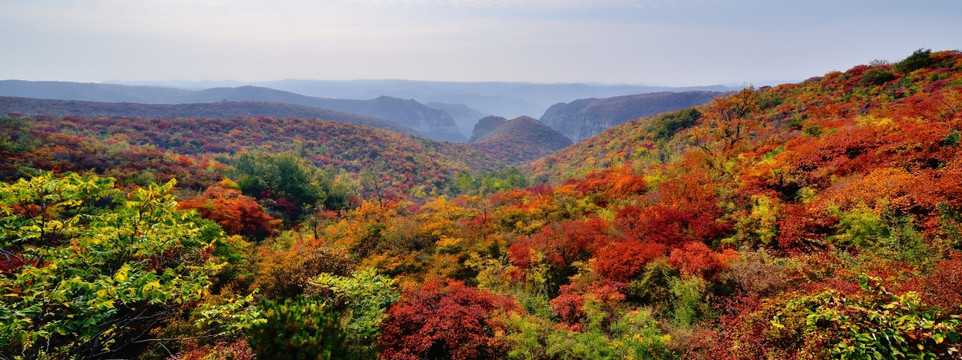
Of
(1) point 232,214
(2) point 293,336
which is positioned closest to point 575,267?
(2) point 293,336

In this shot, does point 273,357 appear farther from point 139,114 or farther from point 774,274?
point 139,114

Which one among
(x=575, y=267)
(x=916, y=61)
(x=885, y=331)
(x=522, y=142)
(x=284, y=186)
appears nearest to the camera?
(x=885, y=331)

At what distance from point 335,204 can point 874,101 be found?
173 feet

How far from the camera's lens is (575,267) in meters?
15.6

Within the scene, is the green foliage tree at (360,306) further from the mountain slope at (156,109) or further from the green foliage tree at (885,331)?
the mountain slope at (156,109)

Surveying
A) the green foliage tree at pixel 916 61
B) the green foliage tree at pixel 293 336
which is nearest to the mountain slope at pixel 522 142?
the green foliage tree at pixel 916 61

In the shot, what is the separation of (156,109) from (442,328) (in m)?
169

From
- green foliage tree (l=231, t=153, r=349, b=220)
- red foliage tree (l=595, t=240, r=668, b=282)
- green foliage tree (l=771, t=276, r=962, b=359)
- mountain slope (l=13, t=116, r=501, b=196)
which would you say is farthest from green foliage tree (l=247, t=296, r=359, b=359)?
mountain slope (l=13, t=116, r=501, b=196)

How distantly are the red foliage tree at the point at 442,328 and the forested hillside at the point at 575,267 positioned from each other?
0.06 meters

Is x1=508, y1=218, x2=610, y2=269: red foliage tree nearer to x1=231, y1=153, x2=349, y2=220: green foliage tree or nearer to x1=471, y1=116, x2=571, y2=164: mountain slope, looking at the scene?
x1=231, y1=153, x2=349, y2=220: green foliage tree

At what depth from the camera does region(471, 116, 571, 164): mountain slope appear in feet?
483

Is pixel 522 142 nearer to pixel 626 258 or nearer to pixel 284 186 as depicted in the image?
pixel 284 186

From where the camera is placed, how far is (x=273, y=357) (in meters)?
6.09

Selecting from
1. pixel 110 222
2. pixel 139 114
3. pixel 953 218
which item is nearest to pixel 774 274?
pixel 953 218
